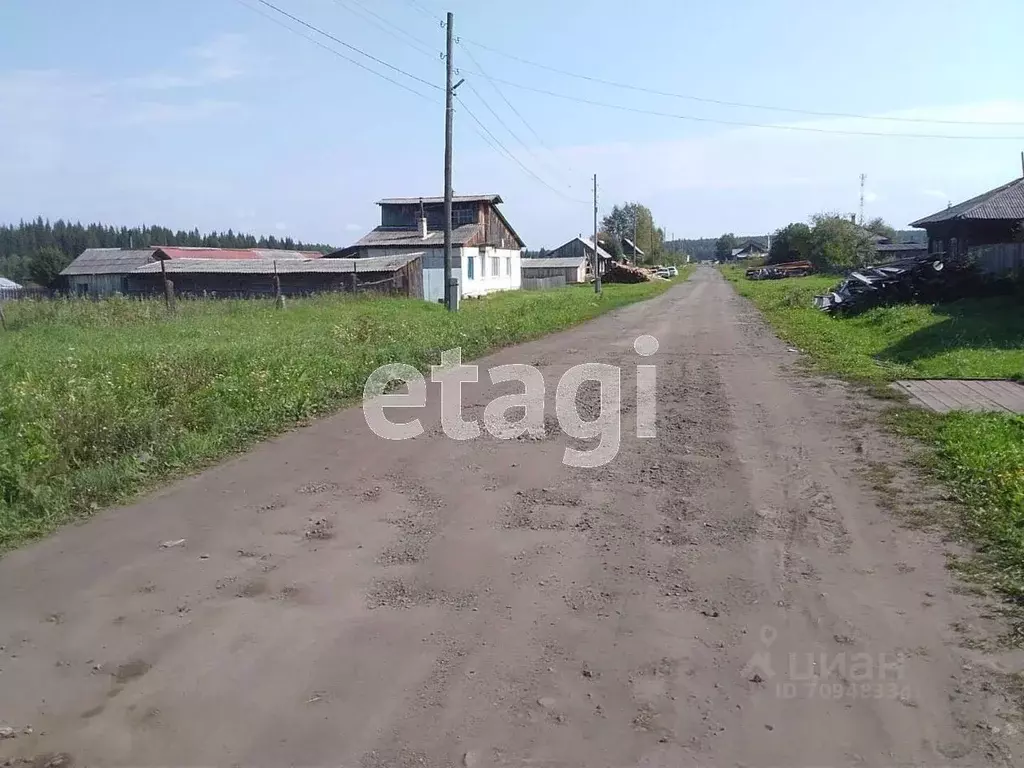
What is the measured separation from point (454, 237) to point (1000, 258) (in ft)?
74.8

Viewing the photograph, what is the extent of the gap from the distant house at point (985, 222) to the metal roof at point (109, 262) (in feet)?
127

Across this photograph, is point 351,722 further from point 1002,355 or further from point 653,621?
point 1002,355

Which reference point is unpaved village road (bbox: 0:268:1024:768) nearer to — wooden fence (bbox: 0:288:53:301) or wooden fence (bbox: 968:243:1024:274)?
wooden fence (bbox: 968:243:1024:274)

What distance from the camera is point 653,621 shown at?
411 centimetres

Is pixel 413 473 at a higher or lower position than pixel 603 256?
lower

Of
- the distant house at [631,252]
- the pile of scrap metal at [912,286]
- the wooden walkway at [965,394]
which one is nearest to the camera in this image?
the wooden walkway at [965,394]

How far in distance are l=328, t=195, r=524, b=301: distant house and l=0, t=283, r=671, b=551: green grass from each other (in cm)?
2000

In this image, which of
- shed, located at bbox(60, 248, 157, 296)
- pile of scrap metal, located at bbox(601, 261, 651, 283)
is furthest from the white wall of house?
shed, located at bbox(60, 248, 157, 296)

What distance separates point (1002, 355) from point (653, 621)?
1068cm

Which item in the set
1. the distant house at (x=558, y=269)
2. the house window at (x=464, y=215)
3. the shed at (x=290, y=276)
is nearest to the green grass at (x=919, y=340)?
the shed at (x=290, y=276)

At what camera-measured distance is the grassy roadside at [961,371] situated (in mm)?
5129

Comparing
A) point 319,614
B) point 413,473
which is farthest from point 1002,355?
point 319,614

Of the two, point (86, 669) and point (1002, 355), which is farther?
point (1002, 355)

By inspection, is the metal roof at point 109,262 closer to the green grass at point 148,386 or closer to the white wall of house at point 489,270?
the white wall of house at point 489,270
